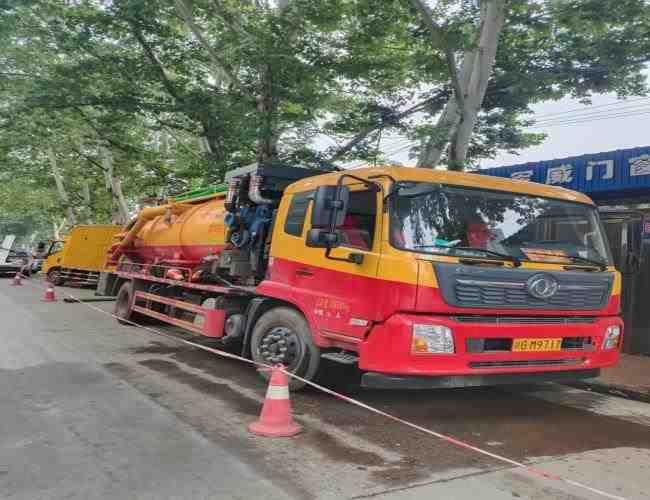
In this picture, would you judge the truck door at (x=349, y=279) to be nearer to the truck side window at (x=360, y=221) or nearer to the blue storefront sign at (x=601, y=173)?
the truck side window at (x=360, y=221)

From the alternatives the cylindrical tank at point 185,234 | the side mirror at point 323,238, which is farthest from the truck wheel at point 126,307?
the side mirror at point 323,238

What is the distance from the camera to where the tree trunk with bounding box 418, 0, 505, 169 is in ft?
33.7

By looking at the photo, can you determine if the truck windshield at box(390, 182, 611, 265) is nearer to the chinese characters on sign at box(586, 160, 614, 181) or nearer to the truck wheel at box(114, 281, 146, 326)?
the chinese characters on sign at box(586, 160, 614, 181)

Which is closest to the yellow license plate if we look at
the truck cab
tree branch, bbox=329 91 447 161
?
the truck cab

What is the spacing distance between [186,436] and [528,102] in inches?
447

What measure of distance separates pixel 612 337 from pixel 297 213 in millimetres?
3434

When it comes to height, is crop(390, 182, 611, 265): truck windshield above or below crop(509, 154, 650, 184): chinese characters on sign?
below

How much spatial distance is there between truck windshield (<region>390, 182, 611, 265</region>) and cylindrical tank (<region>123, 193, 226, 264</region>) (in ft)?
12.4

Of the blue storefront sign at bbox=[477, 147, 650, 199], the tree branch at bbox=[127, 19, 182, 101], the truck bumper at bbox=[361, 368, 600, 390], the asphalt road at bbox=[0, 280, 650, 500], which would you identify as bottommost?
the asphalt road at bbox=[0, 280, 650, 500]

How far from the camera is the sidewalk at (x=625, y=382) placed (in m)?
6.90

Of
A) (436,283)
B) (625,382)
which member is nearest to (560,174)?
(625,382)

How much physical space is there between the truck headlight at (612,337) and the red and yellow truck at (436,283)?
2cm

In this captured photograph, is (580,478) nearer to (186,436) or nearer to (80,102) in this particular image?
(186,436)

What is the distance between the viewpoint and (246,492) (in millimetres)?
3502
